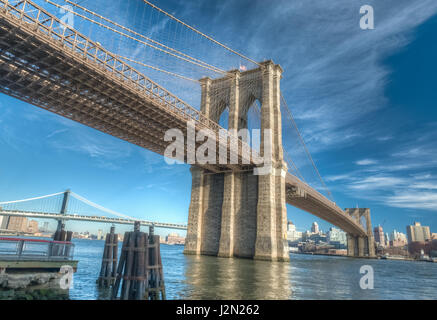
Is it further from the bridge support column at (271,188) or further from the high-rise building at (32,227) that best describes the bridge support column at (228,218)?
the high-rise building at (32,227)

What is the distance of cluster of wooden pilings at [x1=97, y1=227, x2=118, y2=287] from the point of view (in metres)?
13.9

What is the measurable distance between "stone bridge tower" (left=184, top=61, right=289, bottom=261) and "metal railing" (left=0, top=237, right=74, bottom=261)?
25.9 metres

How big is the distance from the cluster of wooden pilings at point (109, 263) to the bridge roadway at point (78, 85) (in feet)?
40.6

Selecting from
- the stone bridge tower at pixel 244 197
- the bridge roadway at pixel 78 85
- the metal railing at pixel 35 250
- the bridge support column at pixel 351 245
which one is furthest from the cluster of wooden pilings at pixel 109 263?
the bridge support column at pixel 351 245

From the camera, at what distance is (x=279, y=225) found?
37.1 m

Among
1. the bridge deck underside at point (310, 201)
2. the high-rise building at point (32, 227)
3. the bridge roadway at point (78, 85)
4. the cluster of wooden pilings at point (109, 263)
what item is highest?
the bridge roadway at point (78, 85)

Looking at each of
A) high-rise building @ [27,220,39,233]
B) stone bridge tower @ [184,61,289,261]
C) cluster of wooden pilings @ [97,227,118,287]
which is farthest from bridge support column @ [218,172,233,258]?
high-rise building @ [27,220,39,233]

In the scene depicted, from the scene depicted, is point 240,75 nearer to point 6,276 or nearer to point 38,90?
point 38,90

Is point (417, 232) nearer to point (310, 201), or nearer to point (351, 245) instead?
point (351, 245)

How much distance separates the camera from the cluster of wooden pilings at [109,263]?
1393cm

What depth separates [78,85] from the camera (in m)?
22.8

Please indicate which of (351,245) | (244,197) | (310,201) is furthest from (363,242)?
(244,197)

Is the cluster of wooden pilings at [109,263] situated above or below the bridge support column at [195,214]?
below
